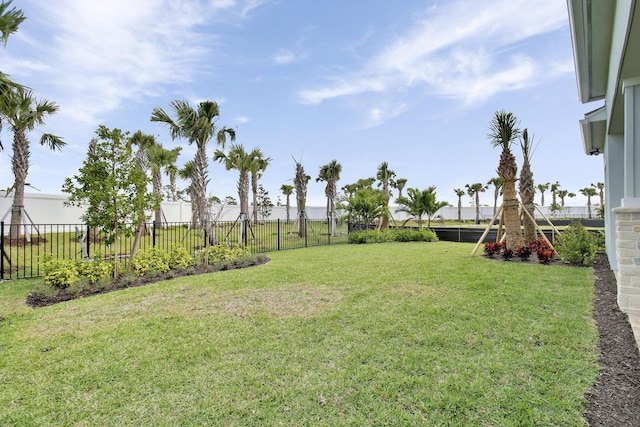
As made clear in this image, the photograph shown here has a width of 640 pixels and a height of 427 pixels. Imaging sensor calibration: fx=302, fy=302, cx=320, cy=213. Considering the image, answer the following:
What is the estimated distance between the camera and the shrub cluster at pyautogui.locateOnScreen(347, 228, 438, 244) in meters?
14.9

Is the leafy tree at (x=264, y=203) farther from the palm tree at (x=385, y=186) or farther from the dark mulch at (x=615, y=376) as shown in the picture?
the dark mulch at (x=615, y=376)

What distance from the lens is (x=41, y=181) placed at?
13.6 metres

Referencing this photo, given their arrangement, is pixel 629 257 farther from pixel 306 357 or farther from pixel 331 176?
pixel 331 176

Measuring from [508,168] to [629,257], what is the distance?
5.52 m

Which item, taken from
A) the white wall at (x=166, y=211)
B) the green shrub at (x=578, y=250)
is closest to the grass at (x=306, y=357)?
the green shrub at (x=578, y=250)

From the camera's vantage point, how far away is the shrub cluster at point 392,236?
1493 centimetres

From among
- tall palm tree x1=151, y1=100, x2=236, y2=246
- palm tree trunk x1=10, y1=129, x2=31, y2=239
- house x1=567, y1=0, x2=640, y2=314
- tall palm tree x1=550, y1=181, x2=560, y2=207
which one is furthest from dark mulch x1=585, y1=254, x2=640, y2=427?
tall palm tree x1=550, y1=181, x2=560, y2=207

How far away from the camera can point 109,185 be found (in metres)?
6.00

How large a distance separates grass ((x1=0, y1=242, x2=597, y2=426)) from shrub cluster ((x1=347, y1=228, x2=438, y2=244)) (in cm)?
944

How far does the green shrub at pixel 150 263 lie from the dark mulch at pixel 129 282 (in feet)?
0.52

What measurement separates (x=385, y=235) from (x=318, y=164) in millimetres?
9790

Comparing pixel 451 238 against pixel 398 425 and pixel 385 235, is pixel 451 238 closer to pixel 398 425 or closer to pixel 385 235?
pixel 385 235

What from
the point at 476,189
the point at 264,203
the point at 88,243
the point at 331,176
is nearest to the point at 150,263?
the point at 88,243

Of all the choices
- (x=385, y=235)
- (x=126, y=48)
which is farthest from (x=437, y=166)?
(x=126, y=48)
